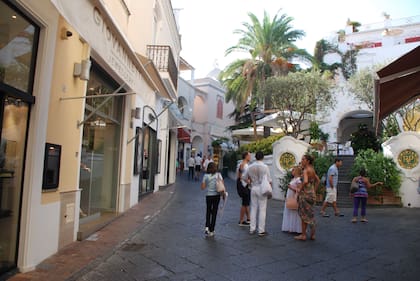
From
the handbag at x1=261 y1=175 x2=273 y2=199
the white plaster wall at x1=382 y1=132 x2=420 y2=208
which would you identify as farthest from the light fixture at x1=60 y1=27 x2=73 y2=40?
the white plaster wall at x1=382 y1=132 x2=420 y2=208

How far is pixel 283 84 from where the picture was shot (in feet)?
60.7

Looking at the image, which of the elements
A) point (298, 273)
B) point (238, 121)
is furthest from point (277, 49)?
point (298, 273)

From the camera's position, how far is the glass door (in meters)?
4.18

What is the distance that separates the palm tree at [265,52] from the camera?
2559 cm

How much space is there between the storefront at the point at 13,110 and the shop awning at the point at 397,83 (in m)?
4.52

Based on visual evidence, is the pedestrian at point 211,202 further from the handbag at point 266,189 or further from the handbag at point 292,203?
the handbag at point 292,203

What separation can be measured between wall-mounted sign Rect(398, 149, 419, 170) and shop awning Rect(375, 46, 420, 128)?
26.5 feet

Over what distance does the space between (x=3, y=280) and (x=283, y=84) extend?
16.4 metres

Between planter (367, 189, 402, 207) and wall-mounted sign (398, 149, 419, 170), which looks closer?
planter (367, 189, 402, 207)

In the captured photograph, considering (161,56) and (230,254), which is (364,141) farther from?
(230,254)

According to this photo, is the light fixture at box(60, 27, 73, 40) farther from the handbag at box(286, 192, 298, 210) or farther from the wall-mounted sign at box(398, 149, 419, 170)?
the wall-mounted sign at box(398, 149, 419, 170)

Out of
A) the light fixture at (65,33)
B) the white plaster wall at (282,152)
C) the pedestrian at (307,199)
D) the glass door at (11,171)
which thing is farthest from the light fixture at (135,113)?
the white plaster wall at (282,152)

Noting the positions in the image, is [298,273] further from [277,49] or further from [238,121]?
[238,121]

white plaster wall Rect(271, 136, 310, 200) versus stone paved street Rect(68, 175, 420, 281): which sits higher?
white plaster wall Rect(271, 136, 310, 200)
